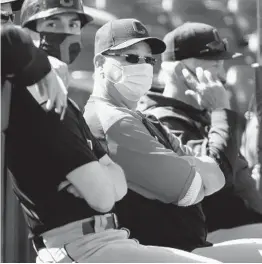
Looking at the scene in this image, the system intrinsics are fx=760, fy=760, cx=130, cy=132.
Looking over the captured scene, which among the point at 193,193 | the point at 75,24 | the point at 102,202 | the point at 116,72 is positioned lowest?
the point at 193,193

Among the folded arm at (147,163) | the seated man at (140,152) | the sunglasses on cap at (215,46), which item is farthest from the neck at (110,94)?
the sunglasses on cap at (215,46)

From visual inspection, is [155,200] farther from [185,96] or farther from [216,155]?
[185,96]

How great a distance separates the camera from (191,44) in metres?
4.21

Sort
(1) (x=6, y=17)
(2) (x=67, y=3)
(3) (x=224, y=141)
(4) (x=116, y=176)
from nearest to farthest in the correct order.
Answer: (4) (x=116, y=176)
(1) (x=6, y=17)
(2) (x=67, y=3)
(3) (x=224, y=141)

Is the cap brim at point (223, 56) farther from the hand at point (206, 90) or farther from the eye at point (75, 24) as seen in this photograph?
the eye at point (75, 24)

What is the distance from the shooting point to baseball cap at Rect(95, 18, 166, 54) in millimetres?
3484

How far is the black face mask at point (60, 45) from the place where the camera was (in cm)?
320

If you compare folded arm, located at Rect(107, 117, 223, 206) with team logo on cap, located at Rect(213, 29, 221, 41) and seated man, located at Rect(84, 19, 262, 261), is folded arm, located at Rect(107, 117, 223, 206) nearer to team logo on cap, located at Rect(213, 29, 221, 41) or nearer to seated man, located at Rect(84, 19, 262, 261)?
seated man, located at Rect(84, 19, 262, 261)

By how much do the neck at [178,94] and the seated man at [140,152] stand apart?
53 cm

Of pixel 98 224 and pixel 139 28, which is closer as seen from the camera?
pixel 98 224

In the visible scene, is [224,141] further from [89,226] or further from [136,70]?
[89,226]

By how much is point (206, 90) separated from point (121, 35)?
2.51 feet

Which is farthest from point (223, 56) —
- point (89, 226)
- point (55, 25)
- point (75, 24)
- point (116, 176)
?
point (89, 226)

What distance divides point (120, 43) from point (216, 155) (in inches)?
28.9
